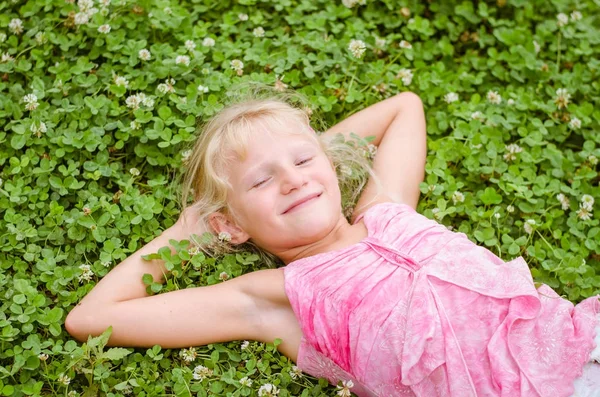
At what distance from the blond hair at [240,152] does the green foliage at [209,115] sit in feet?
0.36

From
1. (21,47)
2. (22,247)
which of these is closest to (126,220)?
(22,247)

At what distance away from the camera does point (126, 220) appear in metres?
3.36

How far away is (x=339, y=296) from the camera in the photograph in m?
2.86

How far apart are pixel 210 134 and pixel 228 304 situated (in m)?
0.77

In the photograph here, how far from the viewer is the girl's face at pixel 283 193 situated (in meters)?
2.96

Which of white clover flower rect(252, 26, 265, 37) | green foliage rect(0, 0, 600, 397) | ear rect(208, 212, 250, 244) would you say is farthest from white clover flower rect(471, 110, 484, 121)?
ear rect(208, 212, 250, 244)

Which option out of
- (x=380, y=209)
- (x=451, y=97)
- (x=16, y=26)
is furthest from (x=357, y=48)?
(x=16, y=26)

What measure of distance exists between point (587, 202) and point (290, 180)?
1.51m

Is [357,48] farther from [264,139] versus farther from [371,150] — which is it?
[264,139]

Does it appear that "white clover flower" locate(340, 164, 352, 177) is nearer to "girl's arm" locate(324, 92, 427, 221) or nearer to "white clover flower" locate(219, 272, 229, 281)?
"girl's arm" locate(324, 92, 427, 221)

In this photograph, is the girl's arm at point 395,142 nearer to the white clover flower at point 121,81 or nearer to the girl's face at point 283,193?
the girl's face at point 283,193

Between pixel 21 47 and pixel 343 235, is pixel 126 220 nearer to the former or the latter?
pixel 343 235

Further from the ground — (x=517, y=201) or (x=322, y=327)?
(x=322, y=327)

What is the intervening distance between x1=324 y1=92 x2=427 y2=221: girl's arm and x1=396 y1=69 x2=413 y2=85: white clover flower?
0.91 feet
